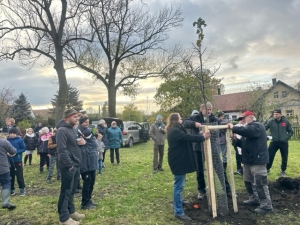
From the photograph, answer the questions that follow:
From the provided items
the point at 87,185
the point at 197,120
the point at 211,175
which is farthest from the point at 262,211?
the point at 87,185

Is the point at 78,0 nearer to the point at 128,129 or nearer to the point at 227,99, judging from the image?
the point at 128,129

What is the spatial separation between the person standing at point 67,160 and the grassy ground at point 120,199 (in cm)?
40

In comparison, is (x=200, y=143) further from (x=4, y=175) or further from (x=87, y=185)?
(x=4, y=175)

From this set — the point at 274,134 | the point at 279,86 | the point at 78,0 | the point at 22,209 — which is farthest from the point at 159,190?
the point at 279,86

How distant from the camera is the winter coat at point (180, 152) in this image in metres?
5.03

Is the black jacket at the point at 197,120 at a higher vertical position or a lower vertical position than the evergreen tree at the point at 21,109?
lower

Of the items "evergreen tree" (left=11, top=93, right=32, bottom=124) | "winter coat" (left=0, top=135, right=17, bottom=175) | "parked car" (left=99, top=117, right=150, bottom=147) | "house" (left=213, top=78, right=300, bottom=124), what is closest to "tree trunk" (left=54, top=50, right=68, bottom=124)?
"parked car" (left=99, top=117, right=150, bottom=147)

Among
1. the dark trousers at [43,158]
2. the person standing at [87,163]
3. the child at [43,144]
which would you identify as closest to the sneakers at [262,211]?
the person standing at [87,163]

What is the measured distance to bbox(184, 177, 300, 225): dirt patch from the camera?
16.0 feet

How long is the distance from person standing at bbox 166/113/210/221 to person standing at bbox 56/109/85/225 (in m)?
1.78

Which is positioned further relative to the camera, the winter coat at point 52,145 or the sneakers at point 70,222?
the winter coat at point 52,145

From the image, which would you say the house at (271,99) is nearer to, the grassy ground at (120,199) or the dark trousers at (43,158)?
the grassy ground at (120,199)

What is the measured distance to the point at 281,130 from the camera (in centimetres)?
795

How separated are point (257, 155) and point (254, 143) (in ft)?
0.79
